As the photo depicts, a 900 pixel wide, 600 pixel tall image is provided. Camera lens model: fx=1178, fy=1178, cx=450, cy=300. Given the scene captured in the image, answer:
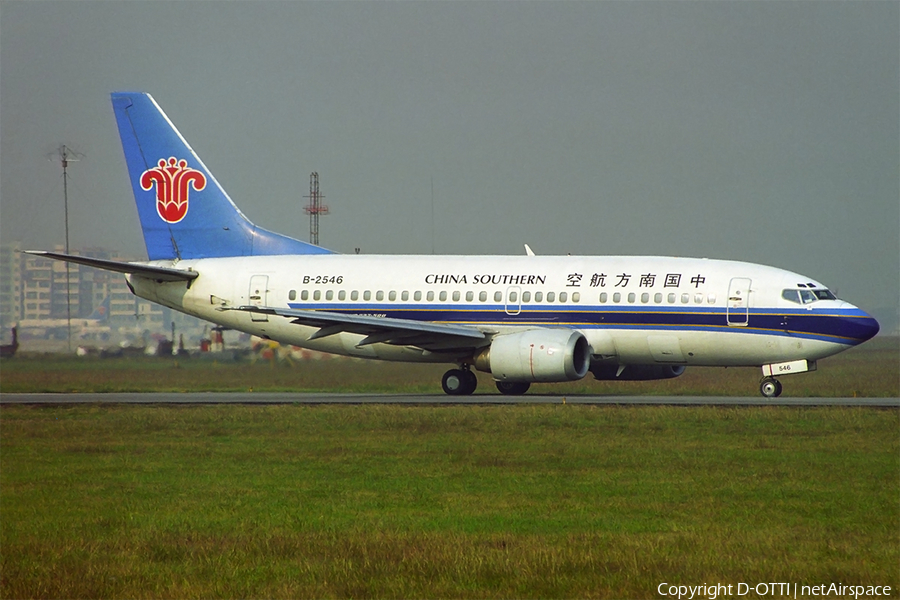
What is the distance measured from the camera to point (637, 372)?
32.5 m

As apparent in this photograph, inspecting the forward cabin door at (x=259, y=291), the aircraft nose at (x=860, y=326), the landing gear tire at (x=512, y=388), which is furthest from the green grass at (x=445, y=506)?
the forward cabin door at (x=259, y=291)

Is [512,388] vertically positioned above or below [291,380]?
below

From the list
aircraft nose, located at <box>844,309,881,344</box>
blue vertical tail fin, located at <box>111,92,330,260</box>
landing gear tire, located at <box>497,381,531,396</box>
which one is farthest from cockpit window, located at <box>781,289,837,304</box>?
blue vertical tail fin, located at <box>111,92,330,260</box>

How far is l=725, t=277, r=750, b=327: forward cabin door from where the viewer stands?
29.0m

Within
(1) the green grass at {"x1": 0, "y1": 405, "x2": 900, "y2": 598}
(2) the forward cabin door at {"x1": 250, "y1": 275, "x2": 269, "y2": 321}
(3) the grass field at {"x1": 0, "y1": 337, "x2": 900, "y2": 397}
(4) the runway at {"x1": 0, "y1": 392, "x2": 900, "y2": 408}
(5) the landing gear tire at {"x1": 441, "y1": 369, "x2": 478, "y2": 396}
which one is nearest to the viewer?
(1) the green grass at {"x1": 0, "y1": 405, "x2": 900, "y2": 598}

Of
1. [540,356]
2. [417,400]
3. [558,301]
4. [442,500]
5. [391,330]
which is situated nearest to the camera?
[442,500]

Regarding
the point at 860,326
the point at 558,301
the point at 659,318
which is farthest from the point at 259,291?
the point at 860,326

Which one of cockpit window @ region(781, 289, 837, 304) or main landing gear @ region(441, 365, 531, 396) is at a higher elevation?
cockpit window @ region(781, 289, 837, 304)

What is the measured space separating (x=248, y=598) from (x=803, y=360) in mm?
22202

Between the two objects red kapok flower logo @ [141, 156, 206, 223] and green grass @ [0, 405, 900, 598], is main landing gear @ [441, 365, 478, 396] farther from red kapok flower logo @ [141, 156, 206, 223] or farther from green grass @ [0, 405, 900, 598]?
red kapok flower logo @ [141, 156, 206, 223]

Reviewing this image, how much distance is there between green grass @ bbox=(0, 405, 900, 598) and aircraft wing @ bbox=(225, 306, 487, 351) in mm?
6686

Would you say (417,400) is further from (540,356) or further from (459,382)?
(540,356)

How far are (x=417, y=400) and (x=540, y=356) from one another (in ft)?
11.2

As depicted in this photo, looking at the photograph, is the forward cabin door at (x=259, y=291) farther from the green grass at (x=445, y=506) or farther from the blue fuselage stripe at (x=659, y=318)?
the green grass at (x=445, y=506)
